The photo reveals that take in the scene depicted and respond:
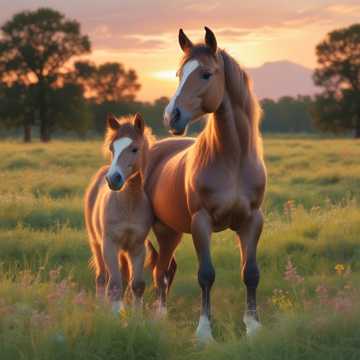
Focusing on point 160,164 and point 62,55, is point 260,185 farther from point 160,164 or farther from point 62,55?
point 62,55

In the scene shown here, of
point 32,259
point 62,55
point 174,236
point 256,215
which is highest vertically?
point 62,55

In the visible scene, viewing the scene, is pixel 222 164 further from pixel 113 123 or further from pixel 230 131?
pixel 113 123

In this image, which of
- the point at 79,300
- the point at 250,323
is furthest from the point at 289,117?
A: the point at 79,300

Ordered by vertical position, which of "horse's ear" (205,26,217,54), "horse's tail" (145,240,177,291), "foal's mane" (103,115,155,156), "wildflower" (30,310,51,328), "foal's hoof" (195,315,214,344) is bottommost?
"foal's hoof" (195,315,214,344)

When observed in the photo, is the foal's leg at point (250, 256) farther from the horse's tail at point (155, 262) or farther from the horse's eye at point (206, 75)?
the horse's tail at point (155, 262)

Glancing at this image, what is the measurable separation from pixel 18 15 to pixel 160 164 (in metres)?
37.8

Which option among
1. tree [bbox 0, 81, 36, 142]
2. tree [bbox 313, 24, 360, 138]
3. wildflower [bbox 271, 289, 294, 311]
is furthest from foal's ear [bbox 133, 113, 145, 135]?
tree [bbox 313, 24, 360, 138]

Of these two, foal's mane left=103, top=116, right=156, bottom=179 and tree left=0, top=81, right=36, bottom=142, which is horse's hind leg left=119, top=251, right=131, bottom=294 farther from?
tree left=0, top=81, right=36, bottom=142

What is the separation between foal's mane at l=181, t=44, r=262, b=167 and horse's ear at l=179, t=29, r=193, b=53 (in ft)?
0.77

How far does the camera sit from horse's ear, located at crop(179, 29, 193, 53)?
17.3 ft

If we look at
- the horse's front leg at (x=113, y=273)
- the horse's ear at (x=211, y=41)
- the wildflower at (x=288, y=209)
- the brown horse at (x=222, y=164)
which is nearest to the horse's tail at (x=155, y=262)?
the horse's front leg at (x=113, y=273)

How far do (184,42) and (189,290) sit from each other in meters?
2.97

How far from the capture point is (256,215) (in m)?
5.56

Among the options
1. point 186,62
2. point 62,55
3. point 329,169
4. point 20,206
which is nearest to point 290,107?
point 62,55
